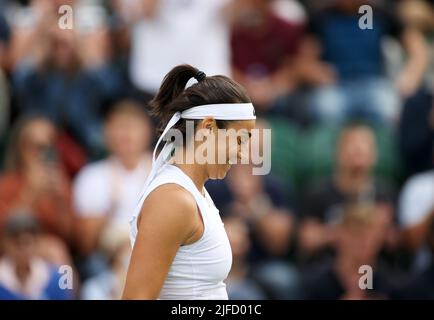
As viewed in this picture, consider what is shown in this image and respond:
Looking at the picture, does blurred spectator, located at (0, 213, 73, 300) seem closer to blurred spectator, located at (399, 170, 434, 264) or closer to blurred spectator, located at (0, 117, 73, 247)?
blurred spectator, located at (0, 117, 73, 247)

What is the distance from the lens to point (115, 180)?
6.66 m

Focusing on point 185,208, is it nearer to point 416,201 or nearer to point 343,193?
point 343,193

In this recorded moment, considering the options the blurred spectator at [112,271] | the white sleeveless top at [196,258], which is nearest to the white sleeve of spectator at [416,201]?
the blurred spectator at [112,271]

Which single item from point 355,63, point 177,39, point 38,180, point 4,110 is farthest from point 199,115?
point 355,63

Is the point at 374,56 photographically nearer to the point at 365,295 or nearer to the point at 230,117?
the point at 365,295

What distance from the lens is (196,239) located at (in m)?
3.25

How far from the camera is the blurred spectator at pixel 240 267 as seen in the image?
622 cm

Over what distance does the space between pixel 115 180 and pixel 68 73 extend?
891 millimetres

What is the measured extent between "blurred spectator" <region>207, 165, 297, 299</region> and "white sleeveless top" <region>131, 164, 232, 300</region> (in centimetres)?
304

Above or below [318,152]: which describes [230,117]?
above

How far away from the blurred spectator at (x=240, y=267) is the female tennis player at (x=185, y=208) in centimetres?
285

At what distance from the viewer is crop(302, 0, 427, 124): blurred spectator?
706cm
